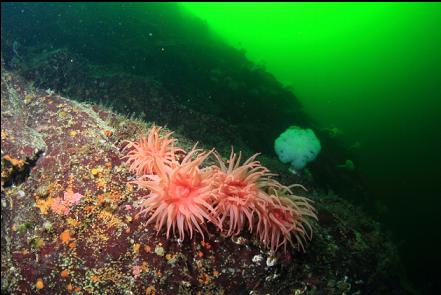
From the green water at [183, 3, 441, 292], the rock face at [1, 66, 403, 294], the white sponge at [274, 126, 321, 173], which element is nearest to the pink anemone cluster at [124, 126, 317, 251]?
the rock face at [1, 66, 403, 294]

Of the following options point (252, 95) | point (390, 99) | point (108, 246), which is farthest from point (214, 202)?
point (390, 99)

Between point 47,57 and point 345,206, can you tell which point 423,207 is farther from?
point 47,57

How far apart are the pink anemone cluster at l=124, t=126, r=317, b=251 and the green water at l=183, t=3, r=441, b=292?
11.0 meters

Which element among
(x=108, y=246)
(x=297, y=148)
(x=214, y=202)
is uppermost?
(x=214, y=202)

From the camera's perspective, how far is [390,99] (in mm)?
28547

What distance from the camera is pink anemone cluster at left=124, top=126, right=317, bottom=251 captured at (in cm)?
304

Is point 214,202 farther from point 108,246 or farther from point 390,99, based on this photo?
point 390,99

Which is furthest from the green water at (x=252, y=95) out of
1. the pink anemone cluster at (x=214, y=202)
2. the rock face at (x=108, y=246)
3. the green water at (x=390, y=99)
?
the pink anemone cluster at (x=214, y=202)

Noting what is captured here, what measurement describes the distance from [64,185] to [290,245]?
2.85m

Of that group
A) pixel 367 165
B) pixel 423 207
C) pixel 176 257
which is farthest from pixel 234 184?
pixel 367 165

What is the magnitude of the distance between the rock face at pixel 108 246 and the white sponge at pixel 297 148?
4303 mm

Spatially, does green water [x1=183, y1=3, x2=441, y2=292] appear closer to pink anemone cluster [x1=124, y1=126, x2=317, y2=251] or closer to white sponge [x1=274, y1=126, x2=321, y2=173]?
white sponge [x1=274, y1=126, x2=321, y2=173]

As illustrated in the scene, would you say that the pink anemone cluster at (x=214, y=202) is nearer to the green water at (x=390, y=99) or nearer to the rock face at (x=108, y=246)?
the rock face at (x=108, y=246)

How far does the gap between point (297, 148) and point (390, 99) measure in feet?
81.6
